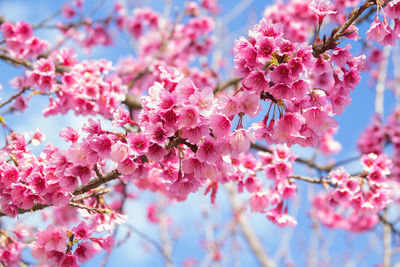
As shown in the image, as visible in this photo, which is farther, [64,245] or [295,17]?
[295,17]

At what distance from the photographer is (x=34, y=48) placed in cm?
332

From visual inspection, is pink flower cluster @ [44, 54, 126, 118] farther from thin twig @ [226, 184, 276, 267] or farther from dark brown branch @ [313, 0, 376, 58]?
thin twig @ [226, 184, 276, 267]

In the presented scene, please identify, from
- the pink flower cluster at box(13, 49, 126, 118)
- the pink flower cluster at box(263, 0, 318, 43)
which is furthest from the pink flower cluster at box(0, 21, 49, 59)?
the pink flower cluster at box(263, 0, 318, 43)

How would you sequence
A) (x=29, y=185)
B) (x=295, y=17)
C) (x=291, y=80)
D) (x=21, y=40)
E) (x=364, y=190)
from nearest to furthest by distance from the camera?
(x=291, y=80) → (x=29, y=185) → (x=364, y=190) → (x=21, y=40) → (x=295, y=17)

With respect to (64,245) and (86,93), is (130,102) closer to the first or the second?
(86,93)

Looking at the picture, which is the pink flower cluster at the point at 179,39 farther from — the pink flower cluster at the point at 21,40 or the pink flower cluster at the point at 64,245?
the pink flower cluster at the point at 64,245

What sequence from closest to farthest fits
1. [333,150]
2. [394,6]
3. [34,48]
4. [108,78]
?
[394,6] → [108,78] → [34,48] → [333,150]

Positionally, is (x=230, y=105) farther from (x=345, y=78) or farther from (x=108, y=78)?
(x=108, y=78)

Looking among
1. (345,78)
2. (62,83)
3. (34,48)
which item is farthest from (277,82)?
(34,48)

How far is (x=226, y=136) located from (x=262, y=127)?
0.24 meters

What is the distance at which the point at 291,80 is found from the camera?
1.53 m

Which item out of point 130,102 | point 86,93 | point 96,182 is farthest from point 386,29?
point 130,102

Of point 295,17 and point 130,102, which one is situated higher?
point 295,17

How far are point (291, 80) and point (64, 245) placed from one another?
1.49 m
